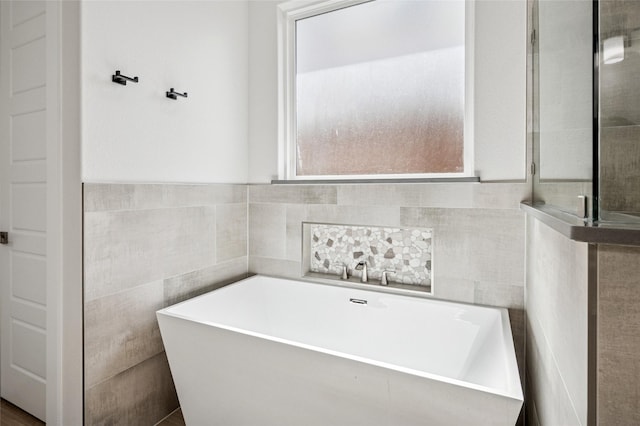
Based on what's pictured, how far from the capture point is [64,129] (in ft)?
5.05

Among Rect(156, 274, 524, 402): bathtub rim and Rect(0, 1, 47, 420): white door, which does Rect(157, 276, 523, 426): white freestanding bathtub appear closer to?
Rect(156, 274, 524, 402): bathtub rim

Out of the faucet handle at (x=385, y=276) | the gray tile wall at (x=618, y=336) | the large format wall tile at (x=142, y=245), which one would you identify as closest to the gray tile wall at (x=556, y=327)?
the gray tile wall at (x=618, y=336)

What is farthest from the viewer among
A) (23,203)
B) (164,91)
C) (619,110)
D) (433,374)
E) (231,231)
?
(231,231)

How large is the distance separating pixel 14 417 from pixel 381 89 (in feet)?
9.17

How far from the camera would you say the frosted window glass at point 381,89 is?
204 centimetres

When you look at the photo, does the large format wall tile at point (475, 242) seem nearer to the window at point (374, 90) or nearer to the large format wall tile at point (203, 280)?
the window at point (374, 90)

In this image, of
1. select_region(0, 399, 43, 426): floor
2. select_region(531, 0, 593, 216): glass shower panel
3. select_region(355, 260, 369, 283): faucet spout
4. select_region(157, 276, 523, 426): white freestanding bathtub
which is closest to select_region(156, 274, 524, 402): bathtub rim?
select_region(157, 276, 523, 426): white freestanding bathtub

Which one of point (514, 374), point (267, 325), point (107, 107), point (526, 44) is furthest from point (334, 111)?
point (514, 374)

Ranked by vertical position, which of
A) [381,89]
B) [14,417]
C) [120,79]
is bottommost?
[14,417]

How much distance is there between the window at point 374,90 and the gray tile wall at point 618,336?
138 centimetres

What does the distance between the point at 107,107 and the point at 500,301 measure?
2.20 metres

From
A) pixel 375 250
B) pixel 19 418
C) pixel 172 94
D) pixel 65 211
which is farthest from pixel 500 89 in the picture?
pixel 19 418

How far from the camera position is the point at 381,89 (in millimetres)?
2223

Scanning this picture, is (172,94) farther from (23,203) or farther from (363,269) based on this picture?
(363,269)
